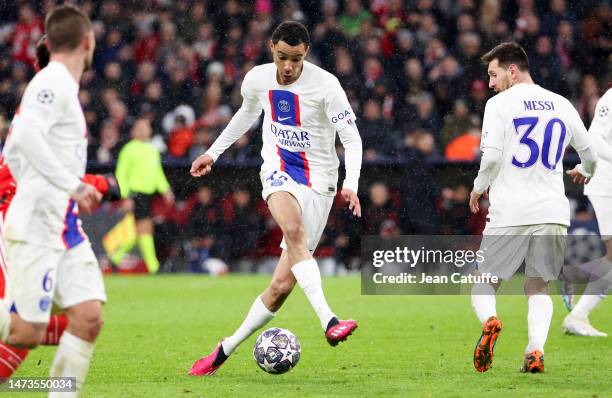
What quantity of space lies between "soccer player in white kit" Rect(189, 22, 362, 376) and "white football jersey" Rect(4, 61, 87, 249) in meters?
→ 2.40

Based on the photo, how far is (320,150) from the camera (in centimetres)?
800

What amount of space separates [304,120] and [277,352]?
1643 mm

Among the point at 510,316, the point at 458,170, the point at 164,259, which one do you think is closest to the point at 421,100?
the point at 458,170

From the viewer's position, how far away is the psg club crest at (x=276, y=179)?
7848 millimetres

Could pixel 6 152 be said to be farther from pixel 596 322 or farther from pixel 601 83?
pixel 601 83

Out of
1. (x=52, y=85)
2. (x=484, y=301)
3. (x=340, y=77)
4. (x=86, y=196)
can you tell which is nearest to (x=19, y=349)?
(x=86, y=196)

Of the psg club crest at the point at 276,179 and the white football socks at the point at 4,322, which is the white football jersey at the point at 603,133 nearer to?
the psg club crest at the point at 276,179

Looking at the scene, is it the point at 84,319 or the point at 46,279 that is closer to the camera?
the point at 46,279

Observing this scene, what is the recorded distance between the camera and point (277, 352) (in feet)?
24.8

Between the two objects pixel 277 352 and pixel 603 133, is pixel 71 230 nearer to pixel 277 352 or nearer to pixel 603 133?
pixel 277 352

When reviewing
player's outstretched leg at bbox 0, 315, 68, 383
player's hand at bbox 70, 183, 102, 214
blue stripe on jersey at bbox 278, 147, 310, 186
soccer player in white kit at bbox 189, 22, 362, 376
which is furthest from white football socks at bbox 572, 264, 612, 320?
player's hand at bbox 70, 183, 102, 214

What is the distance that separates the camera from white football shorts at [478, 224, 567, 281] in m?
7.68

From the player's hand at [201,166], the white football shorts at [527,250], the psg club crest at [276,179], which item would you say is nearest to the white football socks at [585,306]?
the white football shorts at [527,250]

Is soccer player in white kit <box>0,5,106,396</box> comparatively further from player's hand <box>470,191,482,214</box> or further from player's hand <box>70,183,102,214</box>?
player's hand <box>470,191,482,214</box>
